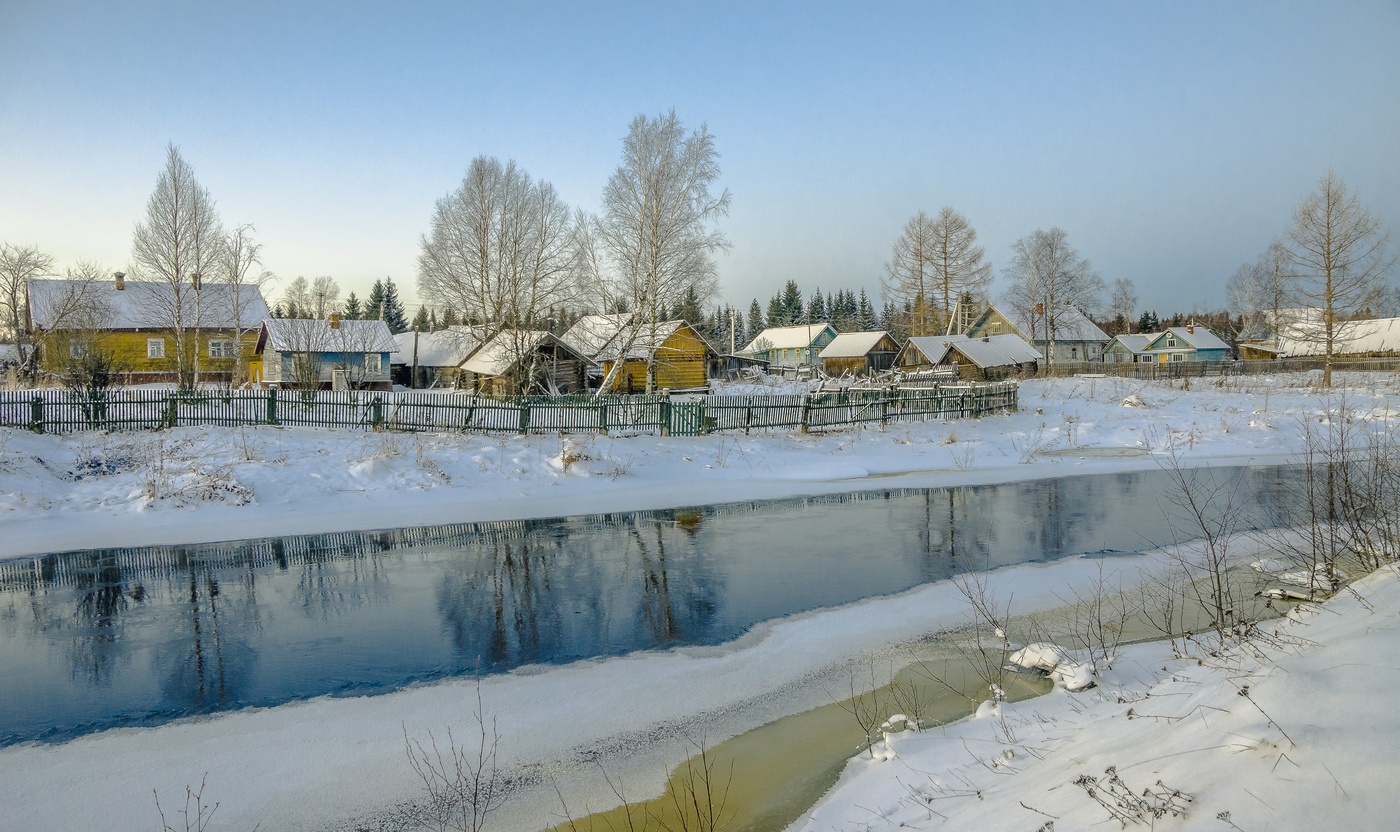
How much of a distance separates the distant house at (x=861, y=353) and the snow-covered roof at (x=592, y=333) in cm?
3396

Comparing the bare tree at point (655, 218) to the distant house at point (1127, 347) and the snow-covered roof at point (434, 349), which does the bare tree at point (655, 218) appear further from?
the distant house at point (1127, 347)

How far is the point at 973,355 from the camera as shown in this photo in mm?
51656

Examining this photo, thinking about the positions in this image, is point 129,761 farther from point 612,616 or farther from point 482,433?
point 482,433

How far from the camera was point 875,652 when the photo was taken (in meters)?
7.57

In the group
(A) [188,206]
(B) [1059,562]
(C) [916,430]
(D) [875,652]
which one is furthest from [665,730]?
(A) [188,206]

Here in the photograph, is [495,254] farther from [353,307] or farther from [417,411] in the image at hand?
[353,307]

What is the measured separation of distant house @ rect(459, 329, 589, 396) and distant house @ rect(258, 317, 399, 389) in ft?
23.5

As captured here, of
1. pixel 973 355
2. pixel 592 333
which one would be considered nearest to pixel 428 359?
pixel 592 333

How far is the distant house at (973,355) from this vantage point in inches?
2052

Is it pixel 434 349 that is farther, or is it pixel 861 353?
pixel 861 353

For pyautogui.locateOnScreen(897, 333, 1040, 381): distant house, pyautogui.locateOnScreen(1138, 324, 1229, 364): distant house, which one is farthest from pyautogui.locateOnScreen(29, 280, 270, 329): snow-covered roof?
pyautogui.locateOnScreen(1138, 324, 1229, 364): distant house

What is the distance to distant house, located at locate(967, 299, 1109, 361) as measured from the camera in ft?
225

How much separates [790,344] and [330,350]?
45.7m

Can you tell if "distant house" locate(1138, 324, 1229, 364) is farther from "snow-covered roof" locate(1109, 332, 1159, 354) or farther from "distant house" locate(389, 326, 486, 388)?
"distant house" locate(389, 326, 486, 388)
